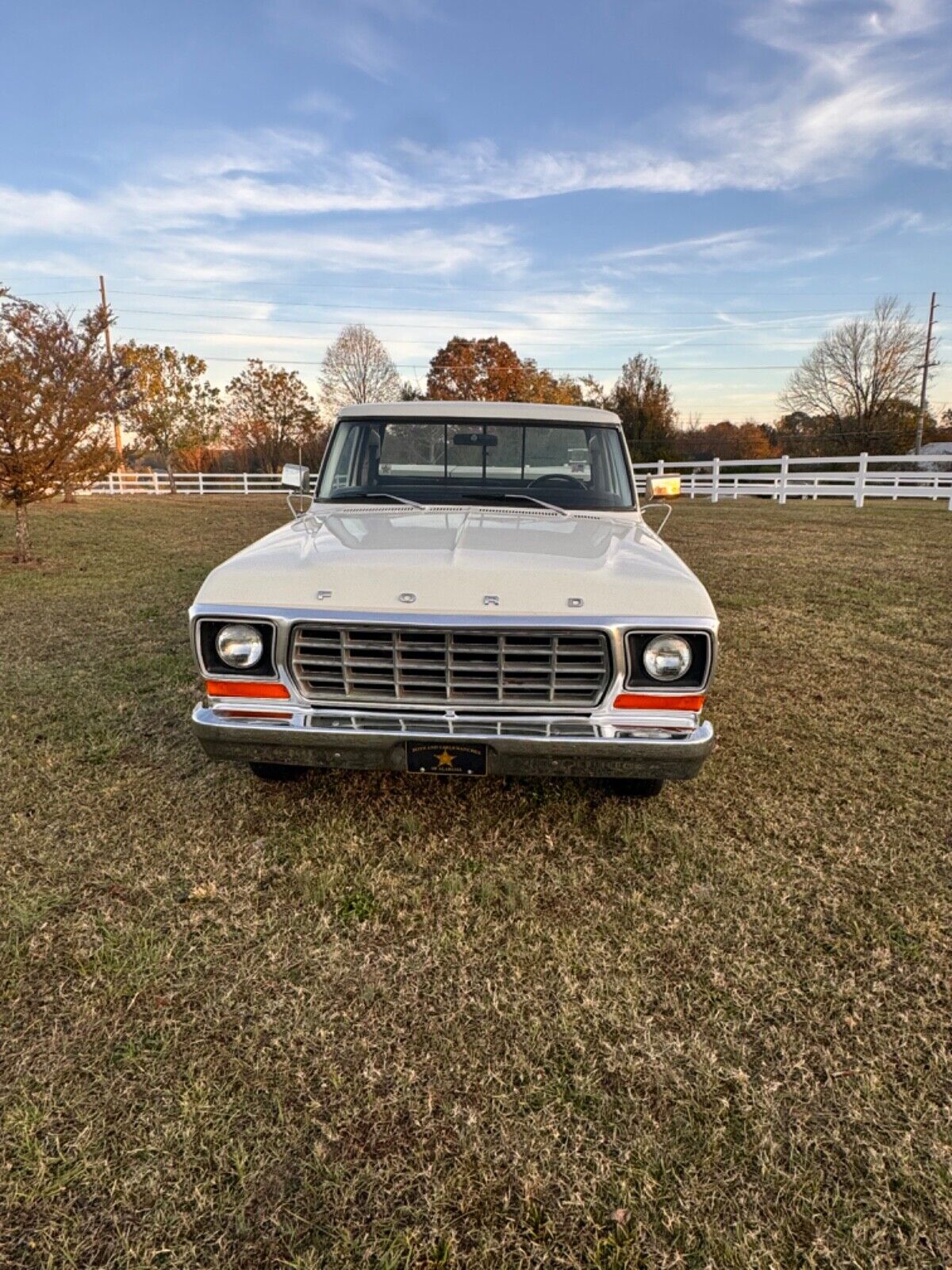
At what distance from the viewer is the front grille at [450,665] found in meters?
2.52

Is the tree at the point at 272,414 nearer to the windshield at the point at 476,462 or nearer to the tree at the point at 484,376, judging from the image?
the tree at the point at 484,376

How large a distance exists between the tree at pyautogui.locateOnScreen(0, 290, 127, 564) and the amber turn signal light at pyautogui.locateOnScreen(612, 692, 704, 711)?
29.8ft

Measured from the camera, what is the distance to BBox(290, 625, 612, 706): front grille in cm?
252

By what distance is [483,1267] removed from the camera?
1.42 m

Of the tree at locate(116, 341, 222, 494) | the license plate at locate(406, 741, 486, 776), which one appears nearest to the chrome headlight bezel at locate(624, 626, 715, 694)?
the license plate at locate(406, 741, 486, 776)

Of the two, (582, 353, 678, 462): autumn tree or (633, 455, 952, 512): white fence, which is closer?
(633, 455, 952, 512): white fence

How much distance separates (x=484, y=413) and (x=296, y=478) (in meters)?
1.20

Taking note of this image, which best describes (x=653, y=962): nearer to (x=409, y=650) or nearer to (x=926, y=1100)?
(x=926, y=1100)

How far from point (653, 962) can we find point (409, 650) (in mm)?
1308

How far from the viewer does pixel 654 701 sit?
8.42ft

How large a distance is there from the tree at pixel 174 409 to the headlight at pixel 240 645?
31044mm

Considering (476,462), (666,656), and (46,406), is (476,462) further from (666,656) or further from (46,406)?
(46,406)

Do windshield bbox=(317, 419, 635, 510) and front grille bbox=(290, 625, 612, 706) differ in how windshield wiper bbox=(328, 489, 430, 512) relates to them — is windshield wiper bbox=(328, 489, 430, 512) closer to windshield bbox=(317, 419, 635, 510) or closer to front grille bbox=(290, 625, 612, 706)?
windshield bbox=(317, 419, 635, 510)

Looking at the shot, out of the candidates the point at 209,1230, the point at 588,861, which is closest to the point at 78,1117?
the point at 209,1230
